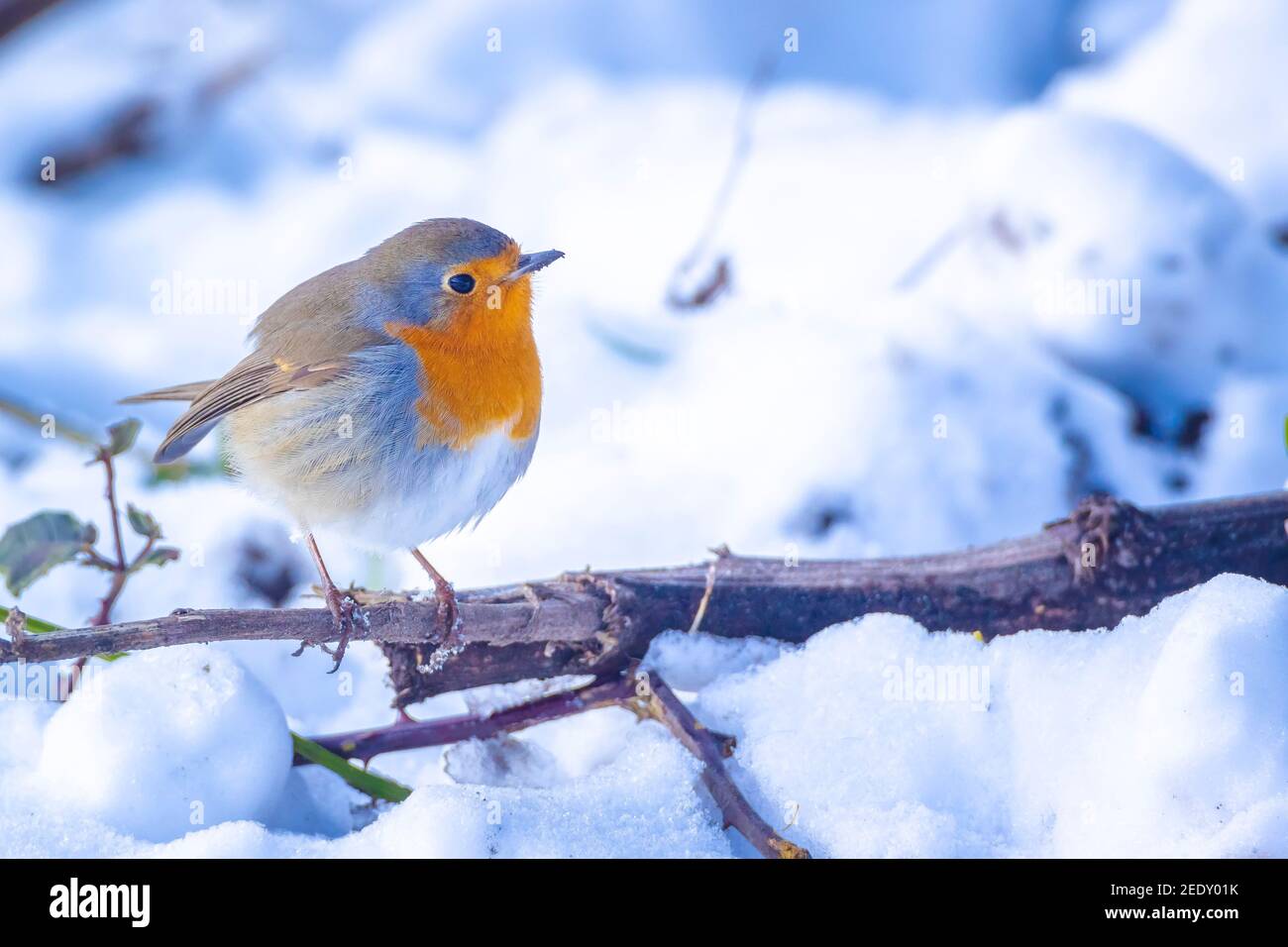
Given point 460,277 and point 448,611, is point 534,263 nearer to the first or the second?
point 460,277

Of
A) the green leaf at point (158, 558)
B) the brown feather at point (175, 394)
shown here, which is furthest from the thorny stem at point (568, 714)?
the brown feather at point (175, 394)

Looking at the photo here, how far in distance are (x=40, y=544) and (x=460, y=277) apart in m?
0.99

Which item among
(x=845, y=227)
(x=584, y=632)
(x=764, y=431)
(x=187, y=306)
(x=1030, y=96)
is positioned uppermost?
(x=1030, y=96)

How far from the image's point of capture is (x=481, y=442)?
2.42m

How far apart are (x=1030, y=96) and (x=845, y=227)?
0.94m

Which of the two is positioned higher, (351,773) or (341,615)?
(341,615)

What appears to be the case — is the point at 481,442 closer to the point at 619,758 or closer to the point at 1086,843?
the point at 619,758

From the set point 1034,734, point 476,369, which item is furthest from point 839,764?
point 476,369

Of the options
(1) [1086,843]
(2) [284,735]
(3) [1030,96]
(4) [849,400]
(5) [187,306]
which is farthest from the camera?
(3) [1030,96]

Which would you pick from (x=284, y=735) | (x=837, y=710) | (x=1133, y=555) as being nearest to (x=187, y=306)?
(x=284, y=735)

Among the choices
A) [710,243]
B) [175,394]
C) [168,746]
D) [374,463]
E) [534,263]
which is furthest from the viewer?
[710,243]

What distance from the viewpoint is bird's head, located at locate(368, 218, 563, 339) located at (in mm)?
2457

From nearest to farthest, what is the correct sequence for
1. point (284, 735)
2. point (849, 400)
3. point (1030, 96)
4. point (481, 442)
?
point (284, 735)
point (481, 442)
point (849, 400)
point (1030, 96)

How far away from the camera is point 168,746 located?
2102 mm
